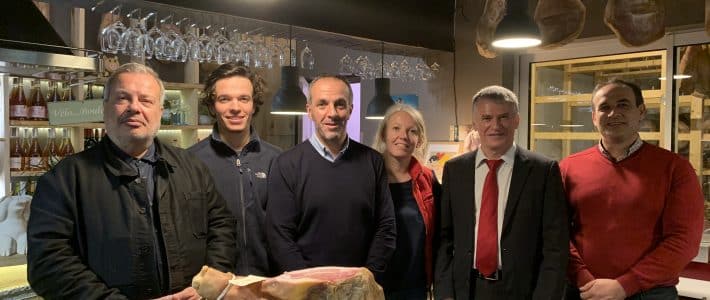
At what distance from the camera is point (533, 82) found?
4.59 metres

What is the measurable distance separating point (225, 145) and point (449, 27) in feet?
9.49

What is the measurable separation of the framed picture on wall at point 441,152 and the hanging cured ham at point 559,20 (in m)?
2.11

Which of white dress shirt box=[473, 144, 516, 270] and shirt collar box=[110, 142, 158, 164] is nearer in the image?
shirt collar box=[110, 142, 158, 164]

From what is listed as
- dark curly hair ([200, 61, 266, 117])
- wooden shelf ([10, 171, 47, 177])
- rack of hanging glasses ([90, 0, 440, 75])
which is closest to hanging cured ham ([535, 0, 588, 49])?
dark curly hair ([200, 61, 266, 117])

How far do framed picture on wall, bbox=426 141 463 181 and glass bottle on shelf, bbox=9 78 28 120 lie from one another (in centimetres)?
329

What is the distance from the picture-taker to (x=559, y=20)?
2461 millimetres

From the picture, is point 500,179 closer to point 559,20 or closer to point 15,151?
point 559,20

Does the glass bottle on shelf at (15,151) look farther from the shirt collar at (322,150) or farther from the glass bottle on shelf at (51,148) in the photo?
the shirt collar at (322,150)

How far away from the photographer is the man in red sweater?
2174 millimetres

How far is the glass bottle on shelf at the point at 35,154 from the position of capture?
482cm

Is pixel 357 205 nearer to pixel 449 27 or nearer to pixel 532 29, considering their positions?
pixel 532 29

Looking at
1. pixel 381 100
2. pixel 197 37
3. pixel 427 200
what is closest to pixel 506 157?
pixel 427 200

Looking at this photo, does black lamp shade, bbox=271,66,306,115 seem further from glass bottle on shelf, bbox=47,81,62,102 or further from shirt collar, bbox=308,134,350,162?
shirt collar, bbox=308,134,350,162

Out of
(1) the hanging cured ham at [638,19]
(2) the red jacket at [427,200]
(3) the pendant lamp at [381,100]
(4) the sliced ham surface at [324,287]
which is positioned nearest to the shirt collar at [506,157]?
(2) the red jacket at [427,200]
